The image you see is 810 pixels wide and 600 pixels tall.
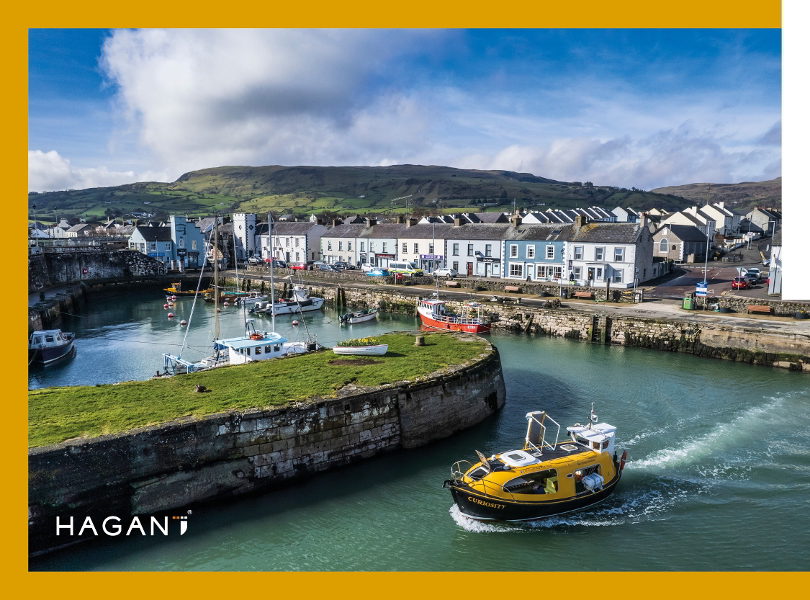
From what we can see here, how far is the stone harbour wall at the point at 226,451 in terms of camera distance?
12.2 m

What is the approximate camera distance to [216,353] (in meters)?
25.2

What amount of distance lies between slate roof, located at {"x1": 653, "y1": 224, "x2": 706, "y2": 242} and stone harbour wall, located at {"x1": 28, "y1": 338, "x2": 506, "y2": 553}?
5809cm

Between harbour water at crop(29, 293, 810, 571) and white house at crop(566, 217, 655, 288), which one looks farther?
white house at crop(566, 217, 655, 288)

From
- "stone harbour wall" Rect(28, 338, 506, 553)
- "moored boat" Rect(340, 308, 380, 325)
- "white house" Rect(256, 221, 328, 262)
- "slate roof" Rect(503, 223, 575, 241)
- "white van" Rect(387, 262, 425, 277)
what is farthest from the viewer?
"white house" Rect(256, 221, 328, 262)

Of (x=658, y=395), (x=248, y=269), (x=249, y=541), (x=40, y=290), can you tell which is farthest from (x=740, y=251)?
(x=40, y=290)

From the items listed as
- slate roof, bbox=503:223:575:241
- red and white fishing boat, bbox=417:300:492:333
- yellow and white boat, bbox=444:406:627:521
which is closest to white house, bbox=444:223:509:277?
slate roof, bbox=503:223:575:241

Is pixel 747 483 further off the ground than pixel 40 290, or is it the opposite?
pixel 40 290

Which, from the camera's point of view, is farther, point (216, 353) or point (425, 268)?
point (425, 268)

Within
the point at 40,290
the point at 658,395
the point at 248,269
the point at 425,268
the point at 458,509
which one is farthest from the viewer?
the point at 248,269

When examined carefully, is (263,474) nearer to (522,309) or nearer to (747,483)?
(747,483)

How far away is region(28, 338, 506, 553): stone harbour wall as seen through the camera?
12203mm

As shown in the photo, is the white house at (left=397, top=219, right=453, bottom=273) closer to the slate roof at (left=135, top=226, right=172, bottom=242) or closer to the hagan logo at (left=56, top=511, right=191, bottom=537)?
the slate roof at (left=135, top=226, right=172, bottom=242)

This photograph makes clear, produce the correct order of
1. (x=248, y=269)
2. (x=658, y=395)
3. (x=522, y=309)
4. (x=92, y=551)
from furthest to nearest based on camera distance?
(x=248, y=269), (x=522, y=309), (x=658, y=395), (x=92, y=551)

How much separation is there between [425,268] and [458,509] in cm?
4867
